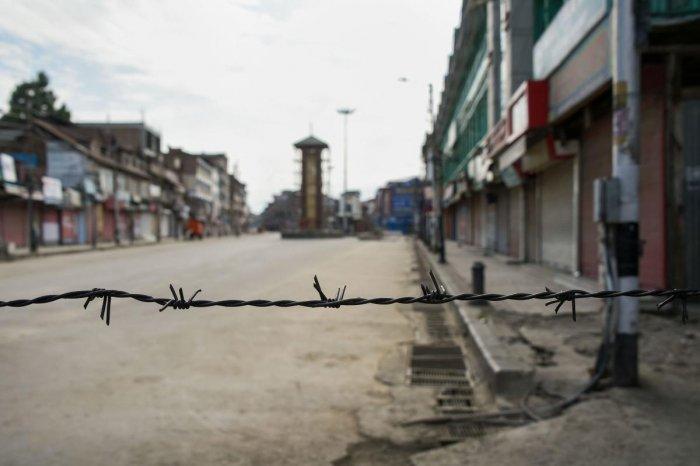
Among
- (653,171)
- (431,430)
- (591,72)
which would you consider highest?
(591,72)

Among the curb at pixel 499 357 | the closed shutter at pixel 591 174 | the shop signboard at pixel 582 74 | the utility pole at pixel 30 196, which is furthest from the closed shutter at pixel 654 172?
the utility pole at pixel 30 196

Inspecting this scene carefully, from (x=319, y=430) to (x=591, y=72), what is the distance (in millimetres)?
8946

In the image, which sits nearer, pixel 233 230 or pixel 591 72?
pixel 591 72

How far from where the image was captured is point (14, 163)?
35844 mm

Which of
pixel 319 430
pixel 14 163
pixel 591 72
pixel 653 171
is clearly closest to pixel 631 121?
pixel 319 430

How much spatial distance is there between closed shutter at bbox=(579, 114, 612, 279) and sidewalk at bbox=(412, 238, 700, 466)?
426cm

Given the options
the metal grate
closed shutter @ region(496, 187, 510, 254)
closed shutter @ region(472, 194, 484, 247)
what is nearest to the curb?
the metal grate

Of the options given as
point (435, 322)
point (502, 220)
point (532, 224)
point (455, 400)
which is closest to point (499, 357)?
point (455, 400)

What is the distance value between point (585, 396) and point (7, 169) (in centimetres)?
3744

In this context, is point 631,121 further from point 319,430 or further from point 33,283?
point 33,283

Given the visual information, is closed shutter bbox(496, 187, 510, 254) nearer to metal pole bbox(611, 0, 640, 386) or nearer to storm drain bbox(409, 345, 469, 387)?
storm drain bbox(409, 345, 469, 387)

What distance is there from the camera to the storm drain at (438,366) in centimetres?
595

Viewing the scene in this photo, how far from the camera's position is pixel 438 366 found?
21.6 ft

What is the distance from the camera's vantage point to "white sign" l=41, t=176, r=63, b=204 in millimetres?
37750
